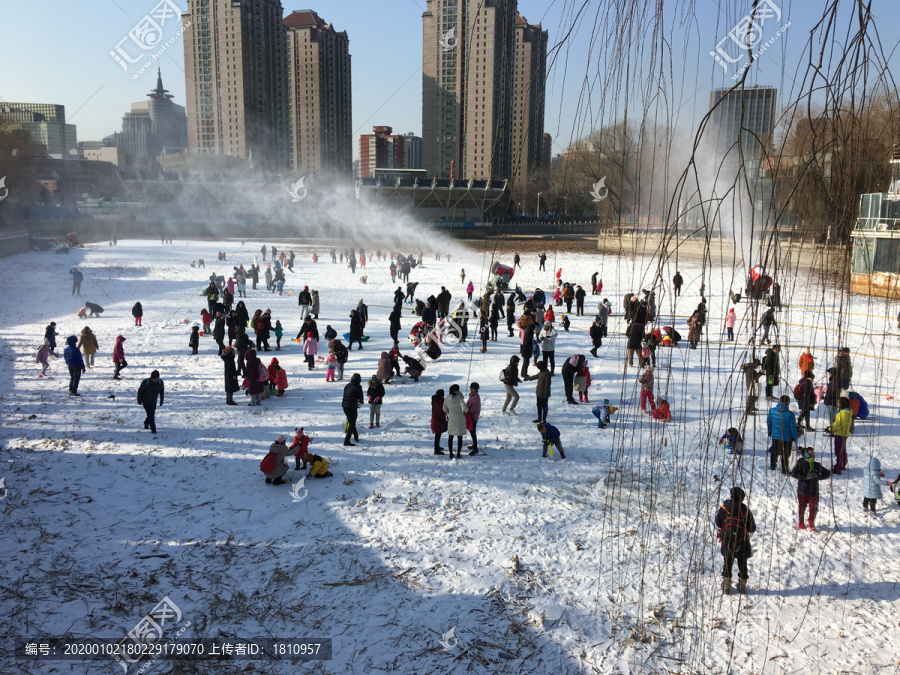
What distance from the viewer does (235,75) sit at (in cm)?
8306

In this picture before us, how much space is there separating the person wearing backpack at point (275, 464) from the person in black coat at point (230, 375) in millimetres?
3385

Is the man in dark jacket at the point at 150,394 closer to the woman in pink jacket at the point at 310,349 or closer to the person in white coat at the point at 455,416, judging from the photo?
the woman in pink jacket at the point at 310,349

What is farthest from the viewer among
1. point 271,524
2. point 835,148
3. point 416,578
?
point 271,524

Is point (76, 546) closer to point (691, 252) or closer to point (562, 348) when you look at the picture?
point (691, 252)

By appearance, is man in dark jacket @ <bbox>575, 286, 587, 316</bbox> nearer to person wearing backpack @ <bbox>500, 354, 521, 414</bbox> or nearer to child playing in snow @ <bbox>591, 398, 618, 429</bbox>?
person wearing backpack @ <bbox>500, 354, 521, 414</bbox>

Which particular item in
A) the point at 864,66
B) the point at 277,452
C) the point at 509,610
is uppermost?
the point at 864,66

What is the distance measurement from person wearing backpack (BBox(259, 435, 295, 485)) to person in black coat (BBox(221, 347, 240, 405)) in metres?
3.39

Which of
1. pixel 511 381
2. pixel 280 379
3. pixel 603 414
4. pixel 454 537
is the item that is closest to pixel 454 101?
pixel 280 379

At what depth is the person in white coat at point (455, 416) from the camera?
27.1ft

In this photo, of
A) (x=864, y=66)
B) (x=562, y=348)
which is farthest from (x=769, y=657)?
(x=562, y=348)

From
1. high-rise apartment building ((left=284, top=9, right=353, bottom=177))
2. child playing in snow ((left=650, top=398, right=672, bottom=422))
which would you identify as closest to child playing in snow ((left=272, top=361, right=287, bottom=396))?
child playing in snow ((left=650, top=398, right=672, bottom=422))

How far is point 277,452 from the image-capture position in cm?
750

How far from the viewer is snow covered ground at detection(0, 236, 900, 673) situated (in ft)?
15.2

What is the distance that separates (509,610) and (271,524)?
2.94 m
